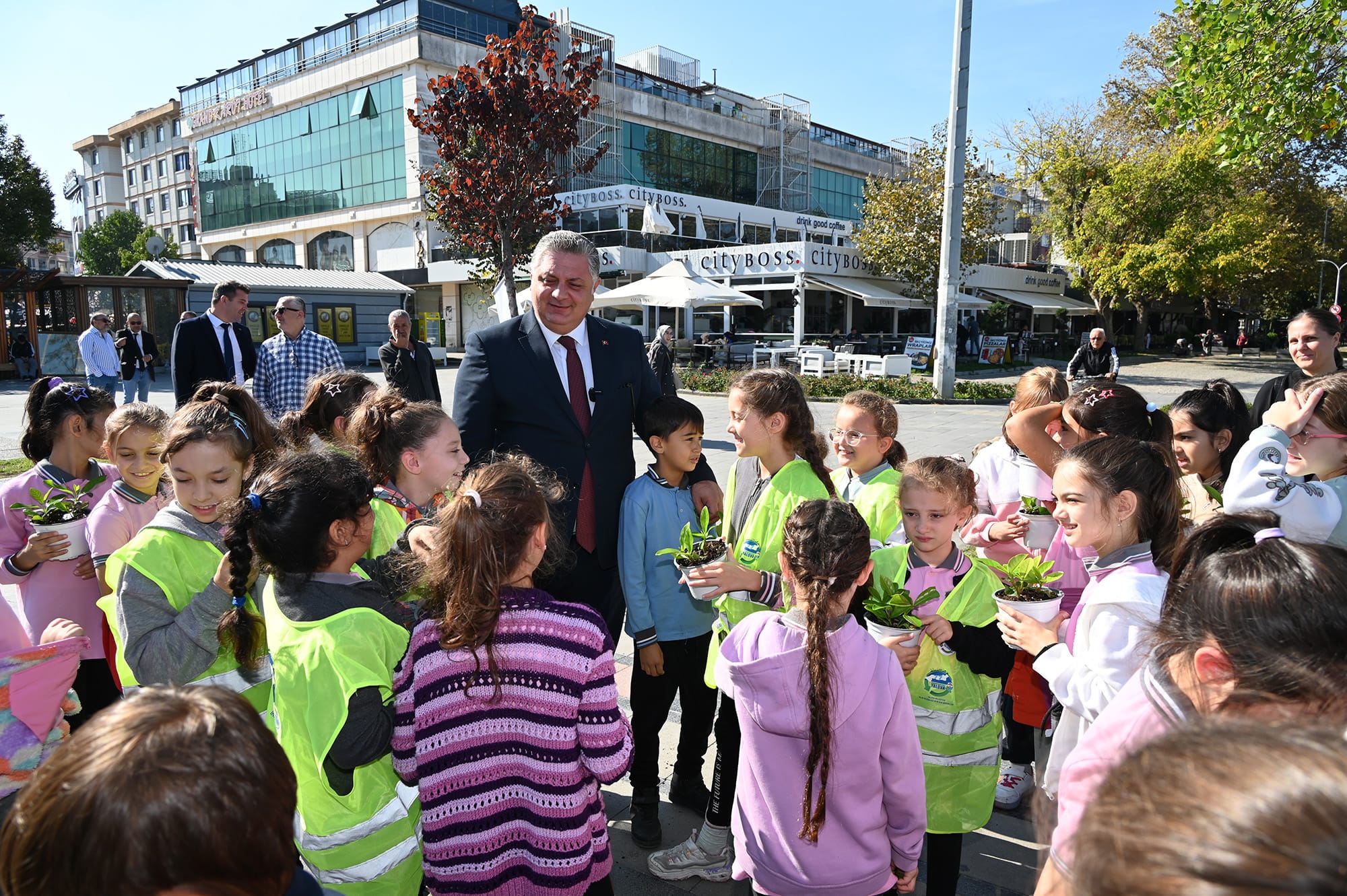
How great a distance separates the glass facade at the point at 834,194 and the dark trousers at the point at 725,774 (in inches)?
2091

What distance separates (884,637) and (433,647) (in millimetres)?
1194

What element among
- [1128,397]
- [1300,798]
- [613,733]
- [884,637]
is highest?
[1128,397]

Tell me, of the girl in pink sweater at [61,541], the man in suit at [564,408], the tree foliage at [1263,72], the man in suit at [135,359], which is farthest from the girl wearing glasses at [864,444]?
the man in suit at [135,359]

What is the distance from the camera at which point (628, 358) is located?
11.2ft

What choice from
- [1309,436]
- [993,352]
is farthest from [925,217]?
[1309,436]

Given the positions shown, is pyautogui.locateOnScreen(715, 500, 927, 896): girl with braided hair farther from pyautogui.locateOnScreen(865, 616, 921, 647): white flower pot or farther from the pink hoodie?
pyautogui.locateOnScreen(865, 616, 921, 647): white flower pot

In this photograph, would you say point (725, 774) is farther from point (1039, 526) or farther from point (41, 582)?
point (41, 582)

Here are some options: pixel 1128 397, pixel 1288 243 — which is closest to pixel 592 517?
pixel 1128 397

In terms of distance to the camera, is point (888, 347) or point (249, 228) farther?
point (249, 228)

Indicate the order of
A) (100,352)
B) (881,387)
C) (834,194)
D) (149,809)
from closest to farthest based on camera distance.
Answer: (149,809) < (100,352) < (881,387) < (834,194)

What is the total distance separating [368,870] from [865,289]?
1185 inches

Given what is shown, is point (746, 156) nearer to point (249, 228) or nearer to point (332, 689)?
point (249, 228)

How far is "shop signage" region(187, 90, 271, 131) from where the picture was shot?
45375 millimetres

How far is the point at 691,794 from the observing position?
315 cm
